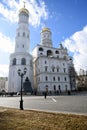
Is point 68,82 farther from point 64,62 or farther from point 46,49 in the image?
point 46,49

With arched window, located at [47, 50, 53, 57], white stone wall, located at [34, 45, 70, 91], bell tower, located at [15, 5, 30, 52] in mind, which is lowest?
white stone wall, located at [34, 45, 70, 91]

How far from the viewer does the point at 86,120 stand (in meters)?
8.45

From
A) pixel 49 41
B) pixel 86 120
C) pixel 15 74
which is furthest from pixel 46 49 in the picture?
pixel 86 120

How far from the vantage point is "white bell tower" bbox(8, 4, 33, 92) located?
67.8m

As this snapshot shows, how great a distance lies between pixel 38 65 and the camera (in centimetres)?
7256

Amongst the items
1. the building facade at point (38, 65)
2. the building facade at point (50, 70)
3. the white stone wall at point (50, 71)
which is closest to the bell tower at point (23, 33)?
the building facade at point (38, 65)

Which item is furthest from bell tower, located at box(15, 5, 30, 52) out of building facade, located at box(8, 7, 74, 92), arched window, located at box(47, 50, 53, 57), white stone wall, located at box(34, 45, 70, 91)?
arched window, located at box(47, 50, 53, 57)

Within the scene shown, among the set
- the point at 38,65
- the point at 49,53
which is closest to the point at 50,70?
the point at 38,65

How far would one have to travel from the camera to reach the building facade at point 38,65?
6825 cm

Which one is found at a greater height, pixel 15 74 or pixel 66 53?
pixel 66 53

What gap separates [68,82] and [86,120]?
2585 inches

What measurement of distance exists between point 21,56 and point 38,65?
353 inches

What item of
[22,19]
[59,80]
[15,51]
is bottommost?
[59,80]

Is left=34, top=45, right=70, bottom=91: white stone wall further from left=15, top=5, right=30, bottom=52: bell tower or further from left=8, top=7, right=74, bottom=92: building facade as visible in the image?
left=15, top=5, right=30, bottom=52: bell tower
